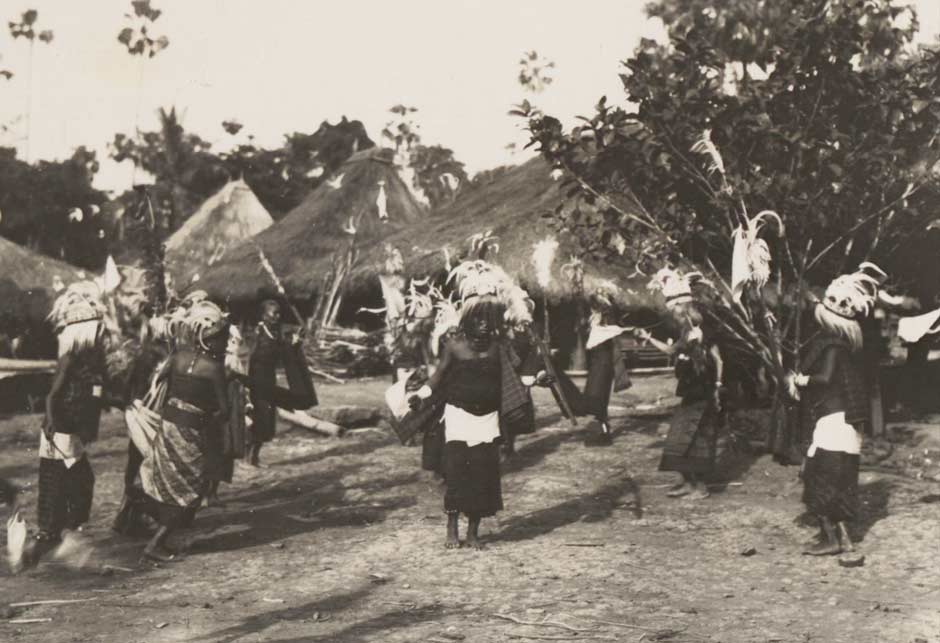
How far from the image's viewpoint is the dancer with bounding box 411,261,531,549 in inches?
299

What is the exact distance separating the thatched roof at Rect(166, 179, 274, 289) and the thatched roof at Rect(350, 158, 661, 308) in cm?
1013

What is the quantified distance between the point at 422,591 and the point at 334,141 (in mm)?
34756

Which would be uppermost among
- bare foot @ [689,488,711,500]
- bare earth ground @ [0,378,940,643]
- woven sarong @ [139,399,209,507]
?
woven sarong @ [139,399,209,507]

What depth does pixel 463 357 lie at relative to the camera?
25.1ft

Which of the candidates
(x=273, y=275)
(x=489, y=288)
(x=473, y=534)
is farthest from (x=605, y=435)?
(x=273, y=275)

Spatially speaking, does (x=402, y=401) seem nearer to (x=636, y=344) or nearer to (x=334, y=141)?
(x=636, y=344)

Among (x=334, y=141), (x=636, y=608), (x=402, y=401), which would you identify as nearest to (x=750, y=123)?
(x=402, y=401)

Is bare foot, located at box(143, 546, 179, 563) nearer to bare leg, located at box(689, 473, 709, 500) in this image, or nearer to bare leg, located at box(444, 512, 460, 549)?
bare leg, located at box(444, 512, 460, 549)

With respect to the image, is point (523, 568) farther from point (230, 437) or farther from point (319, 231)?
point (319, 231)

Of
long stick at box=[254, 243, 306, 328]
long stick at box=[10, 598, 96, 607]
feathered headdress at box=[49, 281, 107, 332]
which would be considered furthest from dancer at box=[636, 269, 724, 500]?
long stick at box=[254, 243, 306, 328]

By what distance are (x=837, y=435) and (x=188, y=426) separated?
421 cm

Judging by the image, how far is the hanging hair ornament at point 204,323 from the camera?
24.8 feet

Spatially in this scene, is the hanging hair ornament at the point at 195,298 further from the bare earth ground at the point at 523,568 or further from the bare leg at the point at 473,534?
the bare leg at the point at 473,534

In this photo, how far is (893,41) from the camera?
10.1m
